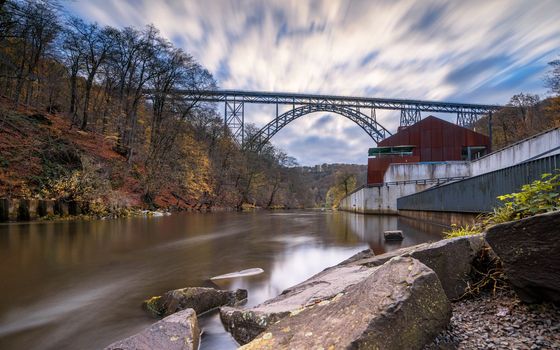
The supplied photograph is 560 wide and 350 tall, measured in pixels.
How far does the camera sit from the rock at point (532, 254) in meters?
1.90

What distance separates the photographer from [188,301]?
3775mm

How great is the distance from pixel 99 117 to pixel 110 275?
29018 mm

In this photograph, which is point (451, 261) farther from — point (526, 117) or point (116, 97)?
point (526, 117)

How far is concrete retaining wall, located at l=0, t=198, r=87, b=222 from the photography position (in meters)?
13.1

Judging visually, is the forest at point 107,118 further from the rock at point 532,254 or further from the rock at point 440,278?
the rock at point 532,254

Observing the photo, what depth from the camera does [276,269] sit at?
6508 millimetres

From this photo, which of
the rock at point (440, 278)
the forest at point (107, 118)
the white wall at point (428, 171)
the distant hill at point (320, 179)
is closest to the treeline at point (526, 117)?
the forest at point (107, 118)

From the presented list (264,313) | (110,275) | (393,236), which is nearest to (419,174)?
(393,236)

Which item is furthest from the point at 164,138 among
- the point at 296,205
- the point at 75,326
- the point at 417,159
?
the point at 296,205

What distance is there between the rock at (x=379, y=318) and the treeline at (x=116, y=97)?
17956 millimetres

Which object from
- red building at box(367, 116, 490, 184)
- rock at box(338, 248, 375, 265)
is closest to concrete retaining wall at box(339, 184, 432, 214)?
red building at box(367, 116, 490, 184)

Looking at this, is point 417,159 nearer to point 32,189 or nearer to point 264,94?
point 264,94

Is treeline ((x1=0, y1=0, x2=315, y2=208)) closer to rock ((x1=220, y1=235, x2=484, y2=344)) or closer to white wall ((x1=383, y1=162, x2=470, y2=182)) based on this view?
rock ((x1=220, y1=235, x2=484, y2=344))

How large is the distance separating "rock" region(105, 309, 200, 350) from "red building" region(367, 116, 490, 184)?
3260 cm
